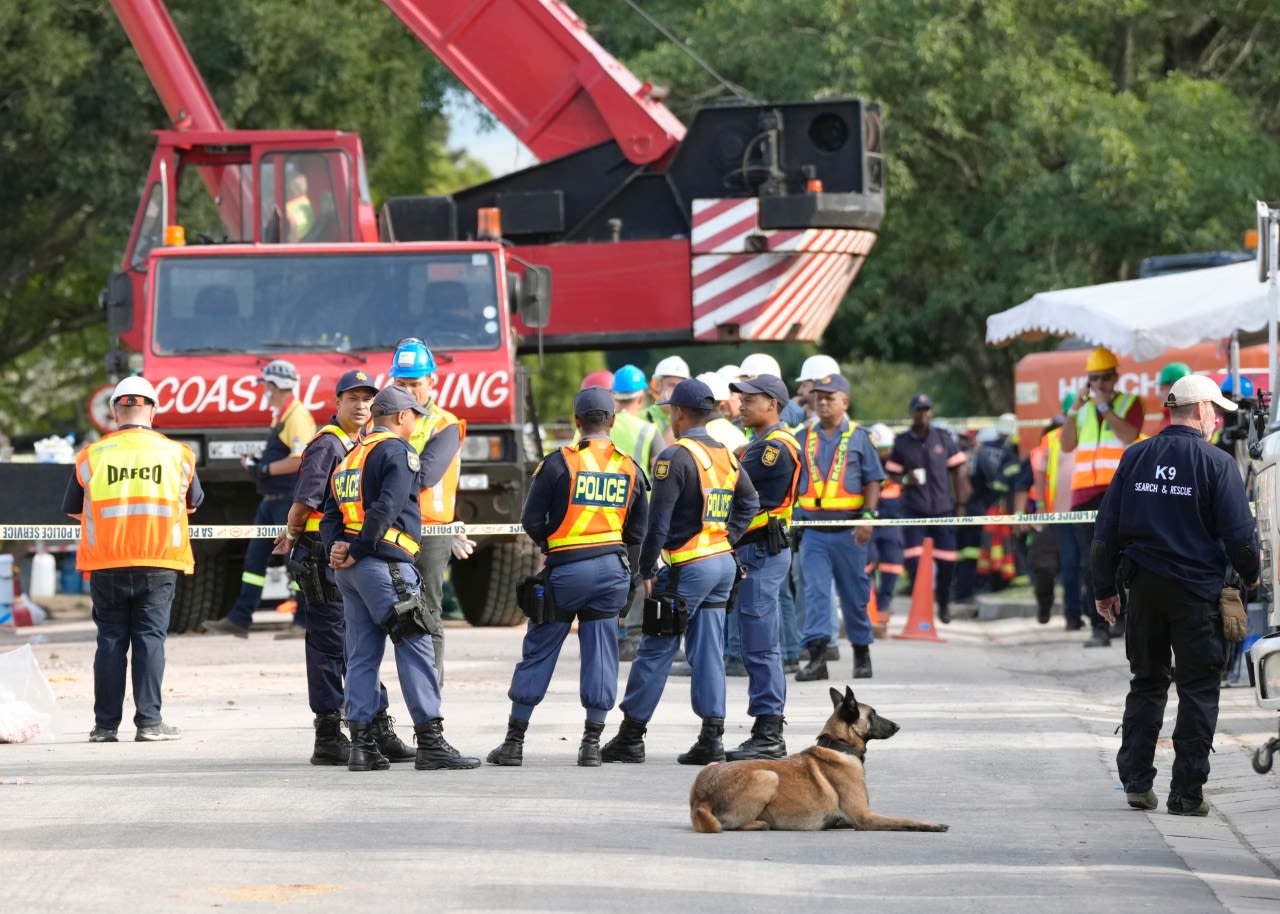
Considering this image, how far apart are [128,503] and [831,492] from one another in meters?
5.15

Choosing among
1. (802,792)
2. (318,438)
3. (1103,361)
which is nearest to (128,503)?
(318,438)

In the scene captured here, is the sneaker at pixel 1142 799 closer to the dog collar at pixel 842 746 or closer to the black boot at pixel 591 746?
the dog collar at pixel 842 746

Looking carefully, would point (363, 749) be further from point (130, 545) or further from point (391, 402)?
point (130, 545)

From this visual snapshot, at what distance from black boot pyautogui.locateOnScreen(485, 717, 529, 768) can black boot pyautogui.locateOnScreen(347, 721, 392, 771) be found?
0.51m

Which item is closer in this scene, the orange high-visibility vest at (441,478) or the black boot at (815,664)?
the orange high-visibility vest at (441,478)

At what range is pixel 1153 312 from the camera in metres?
16.1

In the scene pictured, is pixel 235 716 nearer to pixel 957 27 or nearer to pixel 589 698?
pixel 589 698

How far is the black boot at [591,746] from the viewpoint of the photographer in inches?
432

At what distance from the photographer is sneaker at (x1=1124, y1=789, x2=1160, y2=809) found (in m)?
9.75

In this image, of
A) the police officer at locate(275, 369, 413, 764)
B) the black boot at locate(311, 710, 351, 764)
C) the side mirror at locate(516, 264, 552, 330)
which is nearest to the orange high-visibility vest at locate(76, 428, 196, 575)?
the police officer at locate(275, 369, 413, 764)

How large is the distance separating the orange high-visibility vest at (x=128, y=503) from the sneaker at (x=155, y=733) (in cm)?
80

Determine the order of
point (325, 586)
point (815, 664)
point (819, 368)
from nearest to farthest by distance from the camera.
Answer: point (325, 586) < point (815, 664) < point (819, 368)

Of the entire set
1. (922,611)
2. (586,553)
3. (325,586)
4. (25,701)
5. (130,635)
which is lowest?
(922,611)

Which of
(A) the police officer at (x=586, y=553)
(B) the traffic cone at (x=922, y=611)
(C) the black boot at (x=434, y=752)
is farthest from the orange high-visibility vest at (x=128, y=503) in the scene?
(B) the traffic cone at (x=922, y=611)
